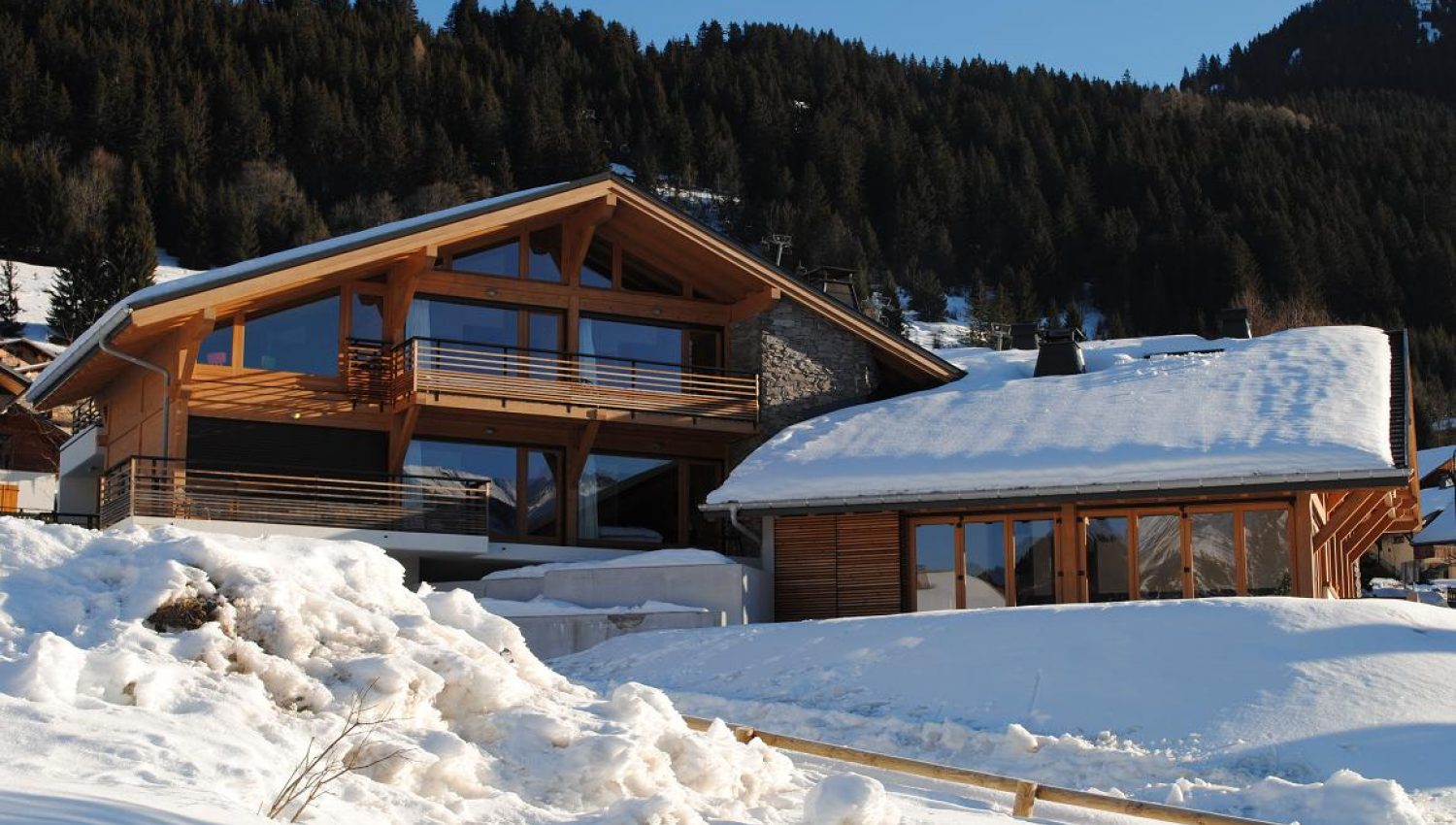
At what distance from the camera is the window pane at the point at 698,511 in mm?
24234

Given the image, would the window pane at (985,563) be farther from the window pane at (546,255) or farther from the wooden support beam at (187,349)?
the wooden support beam at (187,349)

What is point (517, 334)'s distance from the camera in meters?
23.7

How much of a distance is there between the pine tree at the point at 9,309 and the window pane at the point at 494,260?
3445cm

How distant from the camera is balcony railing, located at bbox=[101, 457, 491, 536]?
67.4 ft

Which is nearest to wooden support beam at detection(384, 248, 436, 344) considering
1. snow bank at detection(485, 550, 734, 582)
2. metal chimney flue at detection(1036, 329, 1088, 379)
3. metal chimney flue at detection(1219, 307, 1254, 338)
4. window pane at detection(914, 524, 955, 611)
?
snow bank at detection(485, 550, 734, 582)

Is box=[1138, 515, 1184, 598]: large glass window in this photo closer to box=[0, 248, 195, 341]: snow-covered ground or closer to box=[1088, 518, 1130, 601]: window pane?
box=[1088, 518, 1130, 601]: window pane

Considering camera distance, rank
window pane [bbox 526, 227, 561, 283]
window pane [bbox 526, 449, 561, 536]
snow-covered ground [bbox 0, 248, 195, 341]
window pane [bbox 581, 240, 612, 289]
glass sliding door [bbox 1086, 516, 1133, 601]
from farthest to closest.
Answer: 1. snow-covered ground [bbox 0, 248, 195, 341]
2. window pane [bbox 581, 240, 612, 289]
3. window pane [bbox 526, 227, 561, 283]
4. window pane [bbox 526, 449, 561, 536]
5. glass sliding door [bbox 1086, 516, 1133, 601]

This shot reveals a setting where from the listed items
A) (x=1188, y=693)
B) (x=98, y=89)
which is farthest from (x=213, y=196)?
(x=1188, y=693)

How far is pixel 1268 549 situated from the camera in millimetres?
19047

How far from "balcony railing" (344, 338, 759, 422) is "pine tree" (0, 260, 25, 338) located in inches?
1374

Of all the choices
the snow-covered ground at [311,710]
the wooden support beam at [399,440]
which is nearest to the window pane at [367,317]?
the wooden support beam at [399,440]

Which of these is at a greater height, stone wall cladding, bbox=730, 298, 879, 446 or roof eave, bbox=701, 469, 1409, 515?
stone wall cladding, bbox=730, 298, 879, 446

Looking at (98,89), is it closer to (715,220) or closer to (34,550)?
(715,220)

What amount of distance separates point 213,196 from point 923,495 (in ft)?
189
